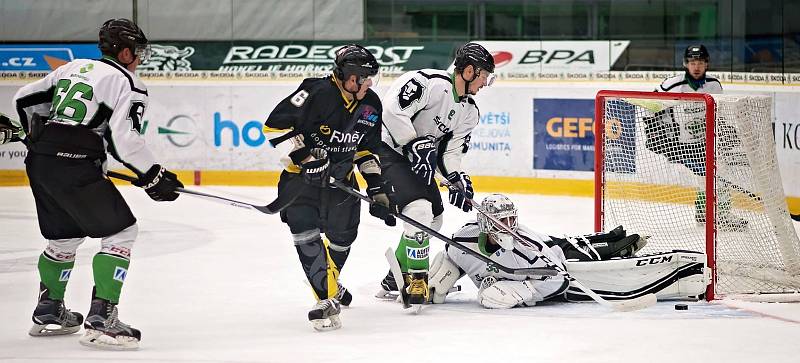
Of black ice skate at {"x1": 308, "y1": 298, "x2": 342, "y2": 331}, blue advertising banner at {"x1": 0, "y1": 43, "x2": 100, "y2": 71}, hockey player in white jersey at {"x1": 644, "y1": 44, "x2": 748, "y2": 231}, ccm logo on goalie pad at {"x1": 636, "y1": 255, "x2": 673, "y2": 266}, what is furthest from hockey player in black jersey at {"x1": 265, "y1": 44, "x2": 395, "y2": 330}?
blue advertising banner at {"x1": 0, "y1": 43, "x2": 100, "y2": 71}

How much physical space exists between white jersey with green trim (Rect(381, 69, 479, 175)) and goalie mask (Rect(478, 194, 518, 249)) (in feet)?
1.24

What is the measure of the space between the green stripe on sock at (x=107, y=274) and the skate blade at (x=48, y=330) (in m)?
0.39

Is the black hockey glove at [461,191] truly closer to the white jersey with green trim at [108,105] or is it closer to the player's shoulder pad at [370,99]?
the player's shoulder pad at [370,99]

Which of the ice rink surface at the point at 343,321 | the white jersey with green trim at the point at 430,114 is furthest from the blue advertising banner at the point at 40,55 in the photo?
the white jersey with green trim at the point at 430,114

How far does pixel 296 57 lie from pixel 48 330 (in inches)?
258

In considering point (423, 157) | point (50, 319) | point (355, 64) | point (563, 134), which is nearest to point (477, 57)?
point (423, 157)

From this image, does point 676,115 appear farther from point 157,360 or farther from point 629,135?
point 157,360

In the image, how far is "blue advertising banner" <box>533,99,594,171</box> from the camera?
32.2 ft

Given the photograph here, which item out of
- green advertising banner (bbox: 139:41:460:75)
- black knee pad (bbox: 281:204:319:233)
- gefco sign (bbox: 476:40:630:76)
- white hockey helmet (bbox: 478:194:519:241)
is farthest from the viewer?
green advertising banner (bbox: 139:41:460:75)

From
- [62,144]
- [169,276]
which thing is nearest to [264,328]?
[62,144]

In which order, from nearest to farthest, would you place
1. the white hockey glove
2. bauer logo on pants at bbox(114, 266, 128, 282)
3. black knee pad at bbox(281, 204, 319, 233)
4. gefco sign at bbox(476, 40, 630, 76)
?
bauer logo on pants at bbox(114, 266, 128, 282)
the white hockey glove
black knee pad at bbox(281, 204, 319, 233)
gefco sign at bbox(476, 40, 630, 76)

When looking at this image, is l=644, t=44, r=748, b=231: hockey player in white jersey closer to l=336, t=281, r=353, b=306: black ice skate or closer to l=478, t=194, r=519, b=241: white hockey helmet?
l=478, t=194, r=519, b=241: white hockey helmet

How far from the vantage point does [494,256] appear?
5496mm

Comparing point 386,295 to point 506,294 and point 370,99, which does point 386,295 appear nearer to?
point 506,294
